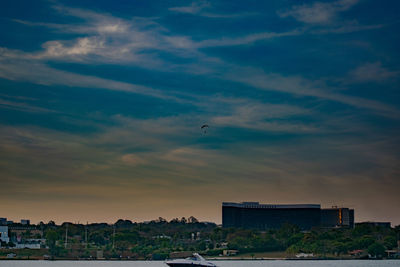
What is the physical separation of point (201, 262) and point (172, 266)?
8410 mm

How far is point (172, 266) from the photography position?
14325cm

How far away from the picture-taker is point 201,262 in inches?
5399
